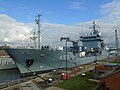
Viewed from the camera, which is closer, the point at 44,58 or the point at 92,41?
the point at 44,58

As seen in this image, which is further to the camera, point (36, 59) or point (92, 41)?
point (92, 41)

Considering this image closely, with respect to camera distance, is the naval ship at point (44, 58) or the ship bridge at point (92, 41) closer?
the naval ship at point (44, 58)

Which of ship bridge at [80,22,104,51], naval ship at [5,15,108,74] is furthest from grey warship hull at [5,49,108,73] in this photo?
ship bridge at [80,22,104,51]

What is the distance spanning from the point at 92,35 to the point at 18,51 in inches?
1229

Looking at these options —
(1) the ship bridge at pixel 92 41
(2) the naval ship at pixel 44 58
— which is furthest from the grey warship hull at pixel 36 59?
(1) the ship bridge at pixel 92 41

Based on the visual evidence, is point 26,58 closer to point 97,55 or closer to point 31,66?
point 31,66

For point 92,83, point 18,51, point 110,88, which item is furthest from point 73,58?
point 110,88

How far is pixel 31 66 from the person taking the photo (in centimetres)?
3822

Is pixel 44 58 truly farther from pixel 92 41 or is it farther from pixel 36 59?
pixel 92 41

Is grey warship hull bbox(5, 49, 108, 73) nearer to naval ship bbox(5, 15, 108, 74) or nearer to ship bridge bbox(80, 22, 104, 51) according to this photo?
naval ship bbox(5, 15, 108, 74)

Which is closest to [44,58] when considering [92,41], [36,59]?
[36,59]

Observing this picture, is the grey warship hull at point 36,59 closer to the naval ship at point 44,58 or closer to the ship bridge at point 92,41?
the naval ship at point 44,58

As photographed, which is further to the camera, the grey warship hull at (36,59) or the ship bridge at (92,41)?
the ship bridge at (92,41)

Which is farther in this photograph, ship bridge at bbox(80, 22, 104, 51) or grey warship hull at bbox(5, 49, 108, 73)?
ship bridge at bbox(80, 22, 104, 51)
